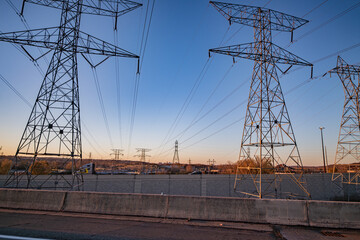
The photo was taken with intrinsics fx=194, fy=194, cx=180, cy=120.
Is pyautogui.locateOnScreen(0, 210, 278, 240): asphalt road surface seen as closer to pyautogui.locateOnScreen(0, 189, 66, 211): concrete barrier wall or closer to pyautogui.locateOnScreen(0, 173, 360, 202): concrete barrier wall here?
pyautogui.locateOnScreen(0, 189, 66, 211): concrete barrier wall

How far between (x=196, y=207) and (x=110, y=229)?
3.20 m

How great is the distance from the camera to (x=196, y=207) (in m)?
7.60

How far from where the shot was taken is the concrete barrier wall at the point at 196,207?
6715 mm

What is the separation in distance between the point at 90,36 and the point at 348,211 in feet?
60.4

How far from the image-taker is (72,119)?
604 inches

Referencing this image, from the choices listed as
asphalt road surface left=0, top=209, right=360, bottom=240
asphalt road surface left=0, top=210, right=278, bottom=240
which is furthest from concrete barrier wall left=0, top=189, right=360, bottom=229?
asphalt road surface left=0, top=210, right=278, bottom=240

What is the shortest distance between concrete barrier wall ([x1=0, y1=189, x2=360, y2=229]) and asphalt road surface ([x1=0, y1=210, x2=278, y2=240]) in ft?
1.61

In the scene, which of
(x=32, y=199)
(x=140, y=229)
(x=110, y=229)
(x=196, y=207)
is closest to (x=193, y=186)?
(x=196, y=207)

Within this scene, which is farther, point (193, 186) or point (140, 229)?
point (193, 186)

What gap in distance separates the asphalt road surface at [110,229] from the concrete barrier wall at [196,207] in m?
0.49

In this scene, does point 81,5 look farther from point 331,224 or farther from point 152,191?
point 331,224

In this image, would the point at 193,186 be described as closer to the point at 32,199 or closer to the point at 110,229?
the point at 32,199

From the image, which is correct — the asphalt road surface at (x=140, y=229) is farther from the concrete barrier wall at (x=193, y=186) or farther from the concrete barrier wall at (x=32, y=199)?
the concrete barrier wall at (x=193, y=186)

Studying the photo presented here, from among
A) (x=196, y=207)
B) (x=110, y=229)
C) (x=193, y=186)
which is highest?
(x=196, y=207)
